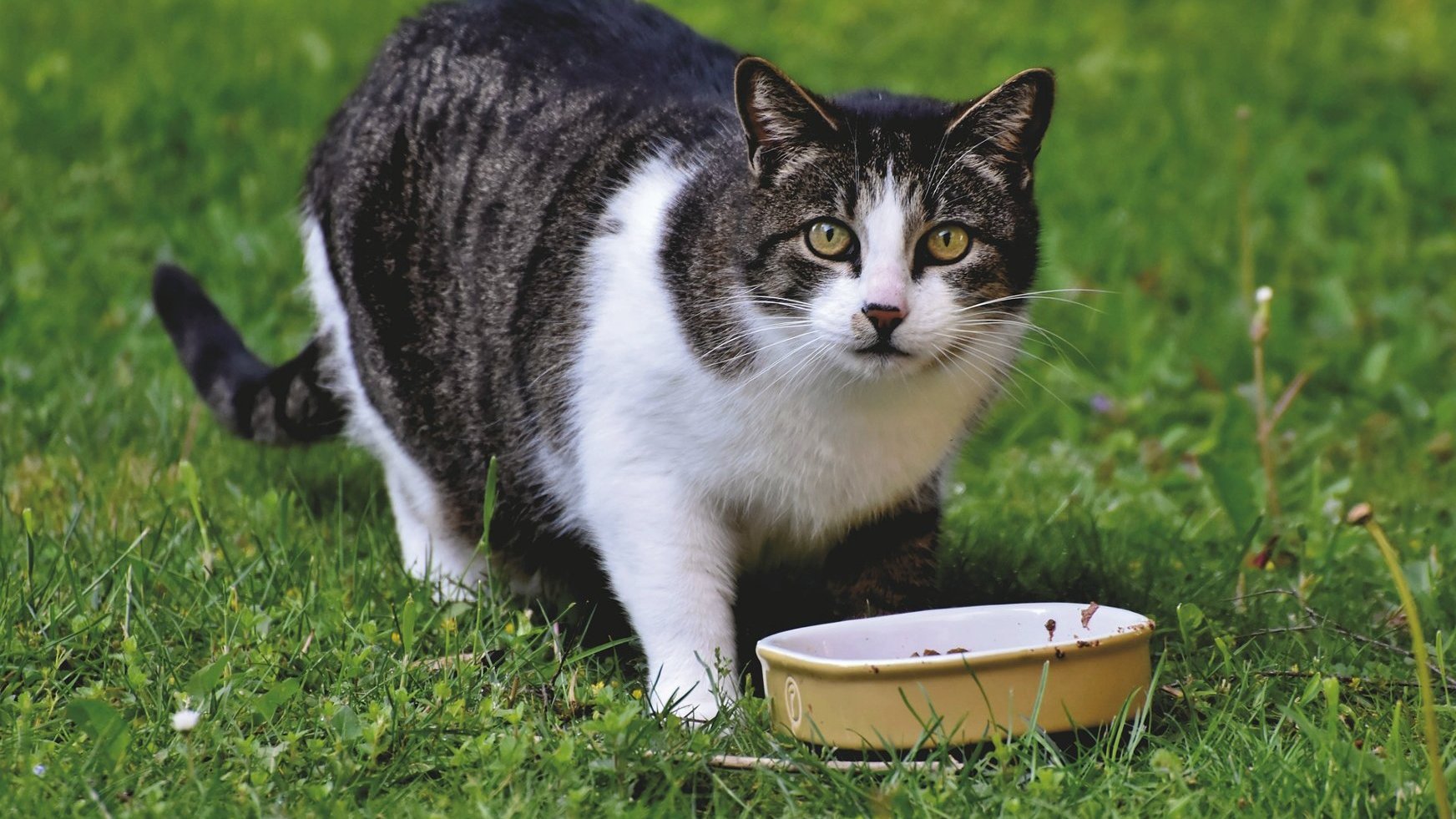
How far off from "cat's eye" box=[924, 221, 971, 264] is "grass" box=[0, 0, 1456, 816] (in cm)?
69

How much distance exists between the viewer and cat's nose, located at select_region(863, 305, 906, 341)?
2236 millimetres

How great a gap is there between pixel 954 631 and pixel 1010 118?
79 centimetres

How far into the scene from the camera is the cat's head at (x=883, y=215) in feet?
7.53

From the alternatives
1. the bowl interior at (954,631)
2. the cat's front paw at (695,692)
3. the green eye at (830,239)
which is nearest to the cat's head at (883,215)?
the green eye at (830,239)

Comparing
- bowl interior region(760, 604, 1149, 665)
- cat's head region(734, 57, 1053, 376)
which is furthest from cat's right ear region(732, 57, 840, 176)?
bowl interior region(760, 604, 1149, 665)

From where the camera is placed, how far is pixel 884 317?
224 centimetres

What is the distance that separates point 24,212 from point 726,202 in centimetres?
292

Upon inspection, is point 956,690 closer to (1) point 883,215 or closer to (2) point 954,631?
(2) point 954,631

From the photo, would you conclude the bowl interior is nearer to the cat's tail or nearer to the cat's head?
the cat's head

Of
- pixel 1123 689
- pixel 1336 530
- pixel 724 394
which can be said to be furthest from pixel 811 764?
pixel 1336 530

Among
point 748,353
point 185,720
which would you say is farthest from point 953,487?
point 185,720

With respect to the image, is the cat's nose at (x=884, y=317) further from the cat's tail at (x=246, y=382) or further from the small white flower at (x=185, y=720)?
the cat's tail at (x=246, y=382)

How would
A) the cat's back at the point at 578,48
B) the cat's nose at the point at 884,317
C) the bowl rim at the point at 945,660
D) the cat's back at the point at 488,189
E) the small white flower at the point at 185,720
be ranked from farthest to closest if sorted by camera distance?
the cat's back at the point at 578,48
the cat's back at the point at 488,189
the cat's nose at the point at 884,317
the bowl rim at the point at 945,660
the small white flower at the point at 185,720

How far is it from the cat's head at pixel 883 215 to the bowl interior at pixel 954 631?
0.39 m
